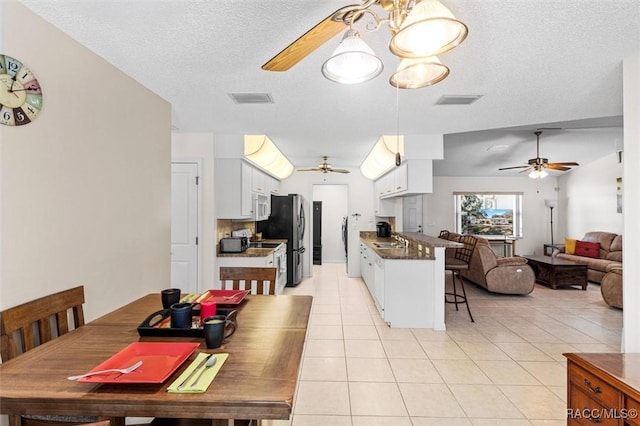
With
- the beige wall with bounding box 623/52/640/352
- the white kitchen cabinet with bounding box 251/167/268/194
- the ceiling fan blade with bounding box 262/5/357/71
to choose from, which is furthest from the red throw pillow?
the ceiling fan blade with bounding box 262/5/357/71

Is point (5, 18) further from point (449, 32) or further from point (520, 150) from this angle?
point (520, 150)

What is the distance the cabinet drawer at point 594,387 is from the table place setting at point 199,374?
5.71ft

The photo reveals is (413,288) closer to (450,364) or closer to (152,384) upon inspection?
(450,364)

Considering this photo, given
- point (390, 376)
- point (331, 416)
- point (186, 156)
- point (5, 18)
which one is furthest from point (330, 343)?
point (5, 18)

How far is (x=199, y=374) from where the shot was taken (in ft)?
3.33

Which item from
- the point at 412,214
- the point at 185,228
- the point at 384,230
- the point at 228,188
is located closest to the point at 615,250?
the point at 412,214

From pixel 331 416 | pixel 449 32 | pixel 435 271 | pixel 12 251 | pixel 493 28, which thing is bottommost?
pixel 331 416

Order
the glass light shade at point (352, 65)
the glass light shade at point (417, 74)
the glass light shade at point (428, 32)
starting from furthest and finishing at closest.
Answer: the glass light shade at point (417, 74) → the glass light shade at point (352, 65) → the glass light shade at point (428, 32)

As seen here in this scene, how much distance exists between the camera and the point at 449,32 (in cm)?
121

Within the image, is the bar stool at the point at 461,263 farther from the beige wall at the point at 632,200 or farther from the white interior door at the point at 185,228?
the white interior door at the point at 185,228

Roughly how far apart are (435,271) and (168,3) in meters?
3.49

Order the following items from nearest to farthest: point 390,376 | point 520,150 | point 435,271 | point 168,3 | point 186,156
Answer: point 168,3 → point 390,376 → point 435,271 → point 186,156 → point 520,150

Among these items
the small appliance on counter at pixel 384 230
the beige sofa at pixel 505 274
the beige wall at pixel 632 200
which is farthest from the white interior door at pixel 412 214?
the beige wall at pixel 632 200

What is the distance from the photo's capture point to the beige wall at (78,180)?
1.48m
